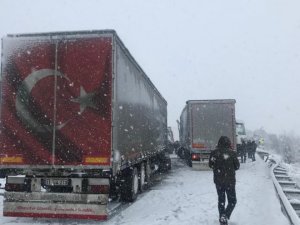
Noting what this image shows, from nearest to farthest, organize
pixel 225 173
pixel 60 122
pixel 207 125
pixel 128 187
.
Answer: pixel 225 173
pixel 60 122
pixel 128 187
pixel 207 125

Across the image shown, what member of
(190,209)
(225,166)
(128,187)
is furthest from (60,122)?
(190,209)

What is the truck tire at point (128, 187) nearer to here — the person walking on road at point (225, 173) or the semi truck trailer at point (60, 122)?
the semi truck trailer at point (60, 122)

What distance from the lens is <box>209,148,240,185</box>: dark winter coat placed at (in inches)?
338

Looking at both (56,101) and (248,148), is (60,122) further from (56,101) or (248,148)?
(248,148)

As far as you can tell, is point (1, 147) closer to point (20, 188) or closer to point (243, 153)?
point (20, 188)

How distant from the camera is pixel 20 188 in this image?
935 cm

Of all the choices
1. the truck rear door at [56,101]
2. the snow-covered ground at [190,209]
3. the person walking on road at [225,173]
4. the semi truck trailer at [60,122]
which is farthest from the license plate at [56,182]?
the person walking on road at [225,173]

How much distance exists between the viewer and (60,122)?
902 cm

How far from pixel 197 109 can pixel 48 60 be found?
13923mm

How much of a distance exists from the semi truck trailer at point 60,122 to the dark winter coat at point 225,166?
199cm

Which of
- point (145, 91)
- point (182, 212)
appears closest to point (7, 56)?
point (182, 212)

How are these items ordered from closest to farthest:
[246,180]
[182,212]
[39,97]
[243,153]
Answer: [39,97]
[182,212]
[246,180]
[243,153]

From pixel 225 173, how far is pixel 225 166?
0.13 meters

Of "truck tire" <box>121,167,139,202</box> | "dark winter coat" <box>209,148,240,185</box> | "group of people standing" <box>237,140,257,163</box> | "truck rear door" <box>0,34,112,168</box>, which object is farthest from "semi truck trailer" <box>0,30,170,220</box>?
"group of people standing" <box>237,140,257,163</box>
